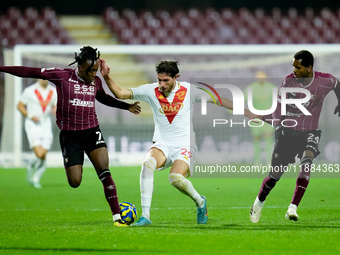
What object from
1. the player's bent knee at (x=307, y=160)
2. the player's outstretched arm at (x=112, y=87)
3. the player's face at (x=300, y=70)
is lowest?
the player's bent knee at (x=307, y=160)

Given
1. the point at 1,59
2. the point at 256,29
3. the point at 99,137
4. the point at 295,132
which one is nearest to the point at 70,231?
the point at 99,137

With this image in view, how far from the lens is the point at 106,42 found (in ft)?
86.0

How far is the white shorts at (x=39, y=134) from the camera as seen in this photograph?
13.1 m

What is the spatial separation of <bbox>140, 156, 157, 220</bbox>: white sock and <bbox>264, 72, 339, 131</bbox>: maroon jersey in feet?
5.04

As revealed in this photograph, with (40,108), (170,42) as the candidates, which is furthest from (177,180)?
(170,42)

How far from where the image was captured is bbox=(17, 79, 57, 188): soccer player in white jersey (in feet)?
42.8

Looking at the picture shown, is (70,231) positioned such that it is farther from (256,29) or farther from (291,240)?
(256,29)

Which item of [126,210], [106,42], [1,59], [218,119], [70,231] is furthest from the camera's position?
[106,42]

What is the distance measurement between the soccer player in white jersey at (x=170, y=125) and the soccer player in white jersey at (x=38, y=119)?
19.1 ft

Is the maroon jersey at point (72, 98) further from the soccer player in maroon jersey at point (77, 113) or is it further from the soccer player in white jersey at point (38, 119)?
the soccer player in white jersey at point (38, 119)

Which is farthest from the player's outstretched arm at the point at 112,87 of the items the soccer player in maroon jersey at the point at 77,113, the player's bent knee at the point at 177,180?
the player's bent knee at the point at 177,180

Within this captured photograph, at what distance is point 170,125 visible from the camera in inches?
300

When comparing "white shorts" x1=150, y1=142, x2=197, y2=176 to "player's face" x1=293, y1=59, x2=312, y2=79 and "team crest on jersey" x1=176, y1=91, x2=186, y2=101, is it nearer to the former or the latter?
"team crest on jersey" x1=176, y1=91, x2=186, y2=101

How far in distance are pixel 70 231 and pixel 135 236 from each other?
34.2 inches
